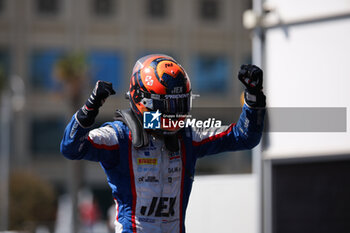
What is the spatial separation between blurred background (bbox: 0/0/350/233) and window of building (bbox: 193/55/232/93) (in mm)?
65

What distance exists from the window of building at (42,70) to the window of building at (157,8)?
19.9ft

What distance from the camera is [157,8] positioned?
33.8 metres

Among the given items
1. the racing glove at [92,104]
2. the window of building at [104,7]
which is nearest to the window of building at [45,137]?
the window of building at [104,7]

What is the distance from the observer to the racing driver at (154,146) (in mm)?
3615

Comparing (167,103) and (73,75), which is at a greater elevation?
(73,75)

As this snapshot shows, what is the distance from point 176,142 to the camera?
12.3ft

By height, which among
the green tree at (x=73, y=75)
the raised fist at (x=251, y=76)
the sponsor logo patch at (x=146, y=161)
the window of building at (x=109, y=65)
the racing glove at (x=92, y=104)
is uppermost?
the window of building at (x=109, y=65)

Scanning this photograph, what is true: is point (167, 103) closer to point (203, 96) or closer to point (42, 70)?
point (42, 70)

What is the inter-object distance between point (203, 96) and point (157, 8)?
5704 mm

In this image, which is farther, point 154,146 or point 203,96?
point 203,96

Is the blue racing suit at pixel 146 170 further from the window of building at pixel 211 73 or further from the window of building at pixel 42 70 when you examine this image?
the window of building at pixel 211 73

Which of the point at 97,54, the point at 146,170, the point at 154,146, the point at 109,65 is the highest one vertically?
the point at 97,54

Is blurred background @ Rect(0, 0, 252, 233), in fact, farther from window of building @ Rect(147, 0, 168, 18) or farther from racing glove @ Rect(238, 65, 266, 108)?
racing glove @ Rect(238, 65, 266, 108)

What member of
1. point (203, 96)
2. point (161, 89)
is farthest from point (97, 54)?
point (161, 89)
